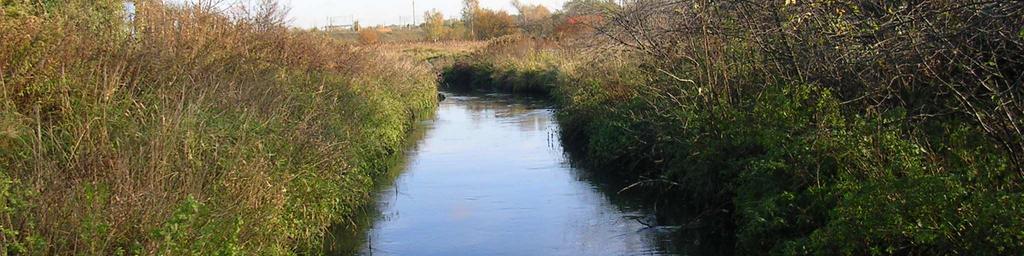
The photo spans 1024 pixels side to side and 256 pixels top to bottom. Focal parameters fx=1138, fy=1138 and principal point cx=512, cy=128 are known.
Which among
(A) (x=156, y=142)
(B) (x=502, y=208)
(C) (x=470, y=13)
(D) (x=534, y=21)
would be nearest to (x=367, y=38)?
(D) (x=534, y=21)

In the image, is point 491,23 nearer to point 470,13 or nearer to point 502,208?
point 470,13

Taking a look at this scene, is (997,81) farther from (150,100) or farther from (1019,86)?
(150,100)

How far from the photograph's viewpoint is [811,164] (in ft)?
29.6

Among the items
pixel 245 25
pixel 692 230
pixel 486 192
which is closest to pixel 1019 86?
pixel 692 230

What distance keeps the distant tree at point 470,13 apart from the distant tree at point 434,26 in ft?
5.83

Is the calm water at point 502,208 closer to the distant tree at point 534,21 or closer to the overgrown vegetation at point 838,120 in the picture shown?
the overgrown vegetation at point 838,120

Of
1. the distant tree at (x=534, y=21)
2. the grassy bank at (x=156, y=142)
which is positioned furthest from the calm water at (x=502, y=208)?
the distant tree at (x=534, y=21)

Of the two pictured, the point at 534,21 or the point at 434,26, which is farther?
the point at 434,26

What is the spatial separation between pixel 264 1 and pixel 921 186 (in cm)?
1240

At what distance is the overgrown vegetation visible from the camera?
7.23 m

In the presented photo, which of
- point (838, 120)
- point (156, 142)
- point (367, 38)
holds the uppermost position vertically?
point (156, 142)

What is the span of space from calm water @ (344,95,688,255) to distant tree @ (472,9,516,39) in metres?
51.9

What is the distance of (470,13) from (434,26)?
344 cm

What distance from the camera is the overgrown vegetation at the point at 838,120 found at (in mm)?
7230
